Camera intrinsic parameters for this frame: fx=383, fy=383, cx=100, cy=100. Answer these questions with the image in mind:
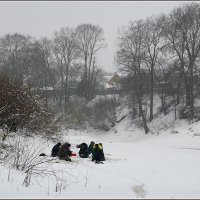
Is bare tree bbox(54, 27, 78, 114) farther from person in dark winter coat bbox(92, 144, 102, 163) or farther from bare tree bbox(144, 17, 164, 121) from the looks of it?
person in dark winter coat bbox(92, 144, 102, 163)

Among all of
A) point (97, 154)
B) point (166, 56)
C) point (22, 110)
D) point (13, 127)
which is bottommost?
point (97, 154)

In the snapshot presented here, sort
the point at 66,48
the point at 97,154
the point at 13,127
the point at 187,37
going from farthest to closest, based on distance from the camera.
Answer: the point at 66,48 → the point at 187,37 → the point at 13,127 → the point at 97,154

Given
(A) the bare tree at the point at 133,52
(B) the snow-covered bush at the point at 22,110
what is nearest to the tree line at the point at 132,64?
(A) the bare tree at the point at 133,52

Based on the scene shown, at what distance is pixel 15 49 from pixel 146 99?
22.8 m

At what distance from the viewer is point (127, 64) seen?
151ft

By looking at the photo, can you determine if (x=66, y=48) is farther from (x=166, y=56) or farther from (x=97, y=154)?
(x=97, y=154)

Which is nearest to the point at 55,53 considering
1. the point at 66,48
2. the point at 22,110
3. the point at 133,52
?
the point at 66,48

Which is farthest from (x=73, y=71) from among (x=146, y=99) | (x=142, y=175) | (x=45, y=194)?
(x=45, y=194)

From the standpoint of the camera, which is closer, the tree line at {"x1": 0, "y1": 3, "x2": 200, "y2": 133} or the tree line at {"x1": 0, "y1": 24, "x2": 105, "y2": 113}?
the tree line at {"x1": 0, "y1": 3, "x2": 200, "y2": 133}

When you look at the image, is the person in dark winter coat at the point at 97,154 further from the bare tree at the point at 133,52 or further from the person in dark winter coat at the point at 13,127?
the bare tree at the point at 133,52

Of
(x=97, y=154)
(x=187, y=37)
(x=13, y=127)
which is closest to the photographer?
(x=97, y=154)

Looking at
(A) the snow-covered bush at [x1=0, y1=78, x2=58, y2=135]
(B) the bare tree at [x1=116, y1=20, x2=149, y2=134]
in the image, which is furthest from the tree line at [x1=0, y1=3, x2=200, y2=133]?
(A) the snow-covered bush at [x1=0, y1=78, x2=58, y2=135]

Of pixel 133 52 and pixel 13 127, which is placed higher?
pixel 133 52

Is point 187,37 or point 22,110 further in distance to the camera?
point 187,37
